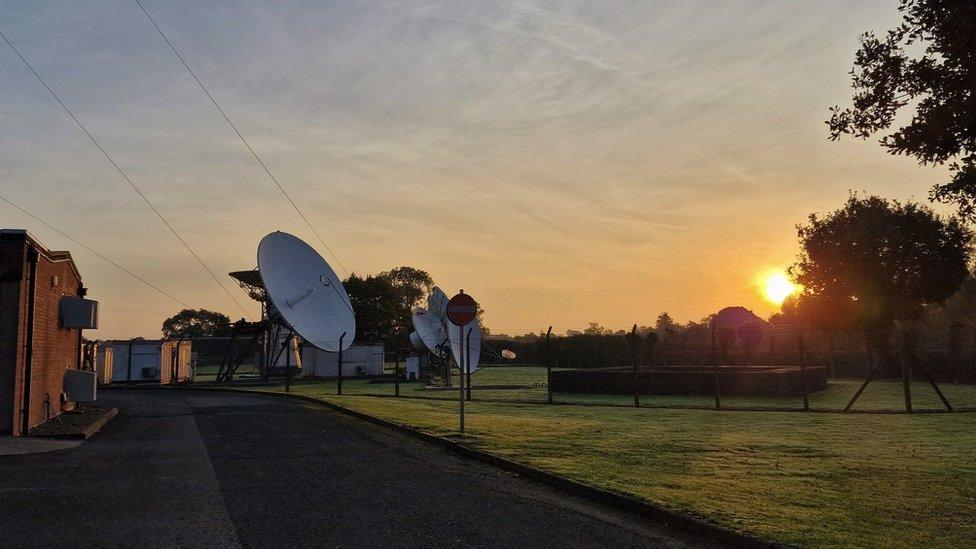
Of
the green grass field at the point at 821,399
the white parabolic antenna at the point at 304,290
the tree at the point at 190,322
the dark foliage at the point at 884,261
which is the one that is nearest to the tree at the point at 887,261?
the dark foliage at the point at 884,261

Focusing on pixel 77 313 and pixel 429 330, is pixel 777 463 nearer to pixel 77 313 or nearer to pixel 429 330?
pixel 77 313

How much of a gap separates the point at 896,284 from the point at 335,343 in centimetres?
3399

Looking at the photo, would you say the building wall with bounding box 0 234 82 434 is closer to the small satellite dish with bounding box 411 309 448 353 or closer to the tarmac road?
the tarmac road

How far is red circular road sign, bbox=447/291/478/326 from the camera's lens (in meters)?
15.7

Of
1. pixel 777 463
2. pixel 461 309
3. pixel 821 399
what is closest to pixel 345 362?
pixel 821 399

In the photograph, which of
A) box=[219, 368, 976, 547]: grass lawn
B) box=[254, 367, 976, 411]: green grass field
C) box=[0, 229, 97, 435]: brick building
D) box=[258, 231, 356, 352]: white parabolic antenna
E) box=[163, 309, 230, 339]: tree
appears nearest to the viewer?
box=[219, 368, 976, 547]: grass lawn

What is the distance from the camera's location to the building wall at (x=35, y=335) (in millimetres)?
14703

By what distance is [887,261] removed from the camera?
44031mm

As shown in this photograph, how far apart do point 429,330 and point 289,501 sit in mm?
38676

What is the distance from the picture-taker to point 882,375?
40531 mm

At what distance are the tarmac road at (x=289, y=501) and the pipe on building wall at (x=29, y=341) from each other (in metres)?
2.38

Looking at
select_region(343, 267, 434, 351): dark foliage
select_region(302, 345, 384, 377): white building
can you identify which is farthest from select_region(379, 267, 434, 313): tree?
select_region(302, 345, 384, 377): white building

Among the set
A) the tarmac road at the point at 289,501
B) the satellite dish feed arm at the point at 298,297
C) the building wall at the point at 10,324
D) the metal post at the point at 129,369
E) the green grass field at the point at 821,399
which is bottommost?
the green grass field at the point at 821,399

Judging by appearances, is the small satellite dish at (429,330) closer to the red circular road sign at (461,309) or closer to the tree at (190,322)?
the red circular road sign at (461,309)
